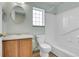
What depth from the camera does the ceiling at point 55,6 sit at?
2.40 meters

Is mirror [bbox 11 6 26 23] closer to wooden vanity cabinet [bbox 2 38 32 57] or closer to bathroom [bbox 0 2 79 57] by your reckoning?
bathroom [bbox 0 2 79 57]

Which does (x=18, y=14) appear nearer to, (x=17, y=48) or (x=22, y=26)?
(x=22, y=26)

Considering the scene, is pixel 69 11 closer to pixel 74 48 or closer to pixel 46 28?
pixel 46 28

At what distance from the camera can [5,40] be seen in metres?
2.41

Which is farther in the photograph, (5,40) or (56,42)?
(56,42)

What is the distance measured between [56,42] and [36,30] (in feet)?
1.65

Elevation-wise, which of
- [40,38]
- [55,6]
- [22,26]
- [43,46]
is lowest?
[43,46]

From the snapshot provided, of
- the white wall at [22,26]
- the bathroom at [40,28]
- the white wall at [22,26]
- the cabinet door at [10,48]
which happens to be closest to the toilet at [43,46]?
the bathroom at [40,28]

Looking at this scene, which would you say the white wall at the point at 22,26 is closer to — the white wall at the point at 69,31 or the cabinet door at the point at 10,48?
the cabinet door at the point at 10,48

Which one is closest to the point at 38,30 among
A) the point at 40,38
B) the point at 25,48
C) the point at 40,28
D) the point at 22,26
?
the point at 40,28

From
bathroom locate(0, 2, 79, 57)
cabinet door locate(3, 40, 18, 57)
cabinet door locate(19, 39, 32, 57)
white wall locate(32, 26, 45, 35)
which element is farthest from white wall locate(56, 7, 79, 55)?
cabinet door locate(3, 40, 18, 57)

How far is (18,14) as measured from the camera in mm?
2611

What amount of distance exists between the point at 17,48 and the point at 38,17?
2.50 feet

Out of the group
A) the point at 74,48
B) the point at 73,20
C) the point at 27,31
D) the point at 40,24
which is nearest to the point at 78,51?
the point at 74,48
